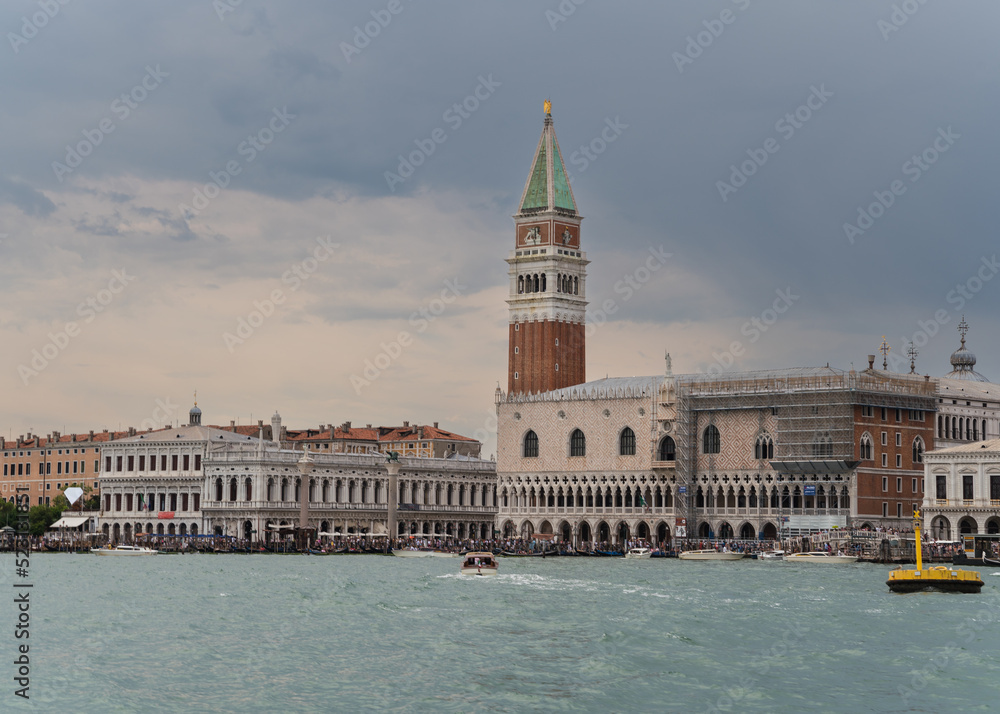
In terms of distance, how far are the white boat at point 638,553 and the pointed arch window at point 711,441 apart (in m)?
9.49

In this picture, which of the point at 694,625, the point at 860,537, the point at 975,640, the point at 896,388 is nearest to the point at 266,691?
the point at 694,625

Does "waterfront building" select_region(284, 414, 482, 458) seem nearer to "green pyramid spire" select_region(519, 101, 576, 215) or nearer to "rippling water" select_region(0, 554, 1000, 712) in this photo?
"green pyramid spire" select_region(519, 101, 576, 215)

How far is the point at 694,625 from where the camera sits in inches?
1795

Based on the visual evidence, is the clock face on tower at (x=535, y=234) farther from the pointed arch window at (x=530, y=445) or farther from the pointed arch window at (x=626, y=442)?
the pointed arch window at (x=626, y=442)

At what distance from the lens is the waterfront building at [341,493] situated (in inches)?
4616

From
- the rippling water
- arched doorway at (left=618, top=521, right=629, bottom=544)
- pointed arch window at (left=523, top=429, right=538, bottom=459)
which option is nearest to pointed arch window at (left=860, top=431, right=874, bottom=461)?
arched doorway at (left=618, top=521, right=629, bottom=544)

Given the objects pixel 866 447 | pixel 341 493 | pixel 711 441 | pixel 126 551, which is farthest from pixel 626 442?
pixel 126 551

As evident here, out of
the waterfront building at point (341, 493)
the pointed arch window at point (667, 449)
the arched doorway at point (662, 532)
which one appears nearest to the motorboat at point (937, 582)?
the pointed arch window at point (667, 449)

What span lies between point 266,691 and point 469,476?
330ft

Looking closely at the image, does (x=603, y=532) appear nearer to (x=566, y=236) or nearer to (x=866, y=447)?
(x=866, y=447)

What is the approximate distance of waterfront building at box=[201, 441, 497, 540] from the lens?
385 feet

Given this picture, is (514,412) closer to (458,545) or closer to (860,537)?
(458,545)

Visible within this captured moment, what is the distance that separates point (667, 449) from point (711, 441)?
3.59 meters

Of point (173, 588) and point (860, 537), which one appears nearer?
point (173, 588)
